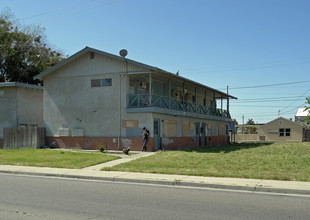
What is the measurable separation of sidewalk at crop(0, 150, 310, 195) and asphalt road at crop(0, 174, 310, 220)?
52 cm

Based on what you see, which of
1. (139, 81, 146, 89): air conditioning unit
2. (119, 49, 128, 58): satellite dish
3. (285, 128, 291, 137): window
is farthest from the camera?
(285, 128, 291, 137): window

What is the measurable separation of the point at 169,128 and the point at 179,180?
15.3 meters

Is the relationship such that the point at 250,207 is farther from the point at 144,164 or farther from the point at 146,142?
the point at 146,142

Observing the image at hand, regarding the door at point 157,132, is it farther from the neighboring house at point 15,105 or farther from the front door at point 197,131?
the neighboring house at point 15,105

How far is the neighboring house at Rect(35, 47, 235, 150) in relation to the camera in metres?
24.8

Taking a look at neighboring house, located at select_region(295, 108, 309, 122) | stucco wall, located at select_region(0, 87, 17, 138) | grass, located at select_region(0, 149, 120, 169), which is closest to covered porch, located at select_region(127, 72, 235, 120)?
grass, located at select_region(0, 149, 120, 169)

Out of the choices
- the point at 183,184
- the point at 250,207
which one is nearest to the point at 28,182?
the point at 183,184

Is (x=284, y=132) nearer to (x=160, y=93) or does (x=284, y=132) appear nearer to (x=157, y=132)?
(x=160, y=93)

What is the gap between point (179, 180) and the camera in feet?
38.4

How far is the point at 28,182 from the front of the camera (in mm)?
12070

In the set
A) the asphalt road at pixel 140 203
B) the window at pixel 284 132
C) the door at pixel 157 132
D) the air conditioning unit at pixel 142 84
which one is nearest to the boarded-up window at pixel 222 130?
the air conditioning unit at pixel 142 84

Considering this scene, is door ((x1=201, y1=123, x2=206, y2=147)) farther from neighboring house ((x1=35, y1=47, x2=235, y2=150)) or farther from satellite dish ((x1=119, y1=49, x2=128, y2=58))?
satellite dish ((x1=119, y1=49, x2=128, y2=58))

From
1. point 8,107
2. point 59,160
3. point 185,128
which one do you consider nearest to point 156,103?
point 185,128

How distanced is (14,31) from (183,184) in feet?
120
